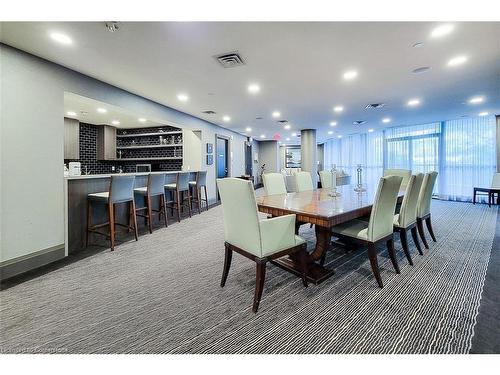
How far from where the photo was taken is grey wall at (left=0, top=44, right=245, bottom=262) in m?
2.44

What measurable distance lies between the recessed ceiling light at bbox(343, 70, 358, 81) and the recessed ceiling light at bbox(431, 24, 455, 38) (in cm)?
100

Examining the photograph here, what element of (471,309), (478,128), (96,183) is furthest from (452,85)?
(96,183)

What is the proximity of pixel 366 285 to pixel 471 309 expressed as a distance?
736 millimetres

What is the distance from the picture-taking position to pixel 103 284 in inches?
88.5

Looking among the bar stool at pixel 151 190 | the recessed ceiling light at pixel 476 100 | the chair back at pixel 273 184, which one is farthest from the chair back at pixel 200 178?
the recessed ceiling light at pixel 476 100

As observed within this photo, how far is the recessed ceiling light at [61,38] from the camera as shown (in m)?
2.28

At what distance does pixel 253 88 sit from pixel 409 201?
9.49 feet

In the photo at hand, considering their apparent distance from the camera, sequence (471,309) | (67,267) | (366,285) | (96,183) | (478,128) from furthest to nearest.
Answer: (478,128)
(96,183)
(67,267)
(366,285)
(471,309)

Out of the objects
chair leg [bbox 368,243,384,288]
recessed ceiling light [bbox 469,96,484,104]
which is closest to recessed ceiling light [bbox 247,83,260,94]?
chair leg [bbox 368,243,384,288]

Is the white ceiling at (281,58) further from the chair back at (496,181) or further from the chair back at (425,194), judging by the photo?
the chair back at (496,181)

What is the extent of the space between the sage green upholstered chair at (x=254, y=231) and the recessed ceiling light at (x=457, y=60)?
3063 millimetres

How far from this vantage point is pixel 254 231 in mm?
1786

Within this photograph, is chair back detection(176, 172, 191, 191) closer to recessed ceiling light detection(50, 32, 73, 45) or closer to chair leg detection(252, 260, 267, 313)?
recessed ceiling light detection(50, 32, 73, 45)
